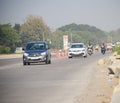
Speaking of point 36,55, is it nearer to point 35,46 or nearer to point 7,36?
point 35,46

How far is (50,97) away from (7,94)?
175 cm

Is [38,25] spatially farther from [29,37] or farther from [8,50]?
[8,50]

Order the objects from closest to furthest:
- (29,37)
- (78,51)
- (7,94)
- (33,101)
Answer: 1. (33,101)
2. (7,94)
3. (78,51)
4. (29,37)

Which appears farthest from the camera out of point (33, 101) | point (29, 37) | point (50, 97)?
point (29, 37)

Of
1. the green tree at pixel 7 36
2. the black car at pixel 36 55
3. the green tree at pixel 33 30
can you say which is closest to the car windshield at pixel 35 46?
the black car at pixel 36 55

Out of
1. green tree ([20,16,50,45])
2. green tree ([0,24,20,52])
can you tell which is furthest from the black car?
green tree ([20,16,50,45])

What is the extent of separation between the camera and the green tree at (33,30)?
117750mm

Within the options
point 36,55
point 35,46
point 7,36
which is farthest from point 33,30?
point 36,55

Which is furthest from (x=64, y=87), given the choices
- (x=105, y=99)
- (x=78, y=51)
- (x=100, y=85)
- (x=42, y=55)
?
(x=78, y=51)

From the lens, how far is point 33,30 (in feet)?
392

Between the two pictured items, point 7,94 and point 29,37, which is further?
point 29,37

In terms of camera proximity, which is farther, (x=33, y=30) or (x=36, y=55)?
(x=33, y=30)

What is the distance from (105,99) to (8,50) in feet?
256

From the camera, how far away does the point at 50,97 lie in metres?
12.5
